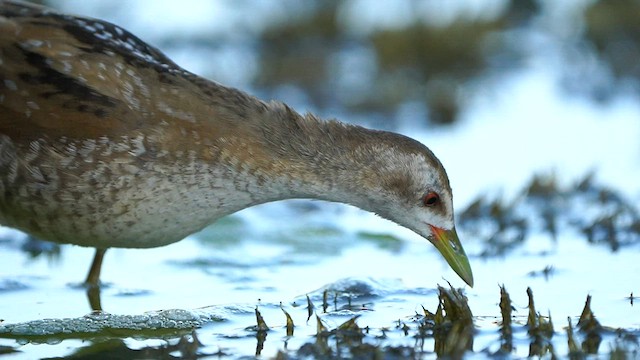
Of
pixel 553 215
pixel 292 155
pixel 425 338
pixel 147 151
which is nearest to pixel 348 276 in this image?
pixel 292 155

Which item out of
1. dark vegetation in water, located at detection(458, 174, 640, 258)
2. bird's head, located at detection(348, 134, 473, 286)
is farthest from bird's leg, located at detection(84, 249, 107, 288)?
dark vegetation in water, located at detection(458, 174, 640, 258)

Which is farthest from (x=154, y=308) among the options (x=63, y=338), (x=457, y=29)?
(x=457, y=29)

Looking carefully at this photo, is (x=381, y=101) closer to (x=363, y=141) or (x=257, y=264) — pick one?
(x=257, y=264)

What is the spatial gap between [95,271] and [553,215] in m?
2.89

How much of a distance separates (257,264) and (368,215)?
1255 mm

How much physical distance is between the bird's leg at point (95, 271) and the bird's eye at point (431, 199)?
5.74 ft

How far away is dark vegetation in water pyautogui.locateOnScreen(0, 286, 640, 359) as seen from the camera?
17.8ft

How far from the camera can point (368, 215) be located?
8367mm

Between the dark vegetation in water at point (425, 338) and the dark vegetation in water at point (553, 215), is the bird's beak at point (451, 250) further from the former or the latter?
the dark vegetation in water at point (553, 215)

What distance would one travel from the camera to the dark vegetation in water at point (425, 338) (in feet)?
17.8

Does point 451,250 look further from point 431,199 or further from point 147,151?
point 147,151

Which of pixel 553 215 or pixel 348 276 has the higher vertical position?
pixel 553 215

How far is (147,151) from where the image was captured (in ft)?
19.4

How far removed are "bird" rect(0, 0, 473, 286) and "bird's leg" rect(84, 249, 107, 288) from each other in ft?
2.34
